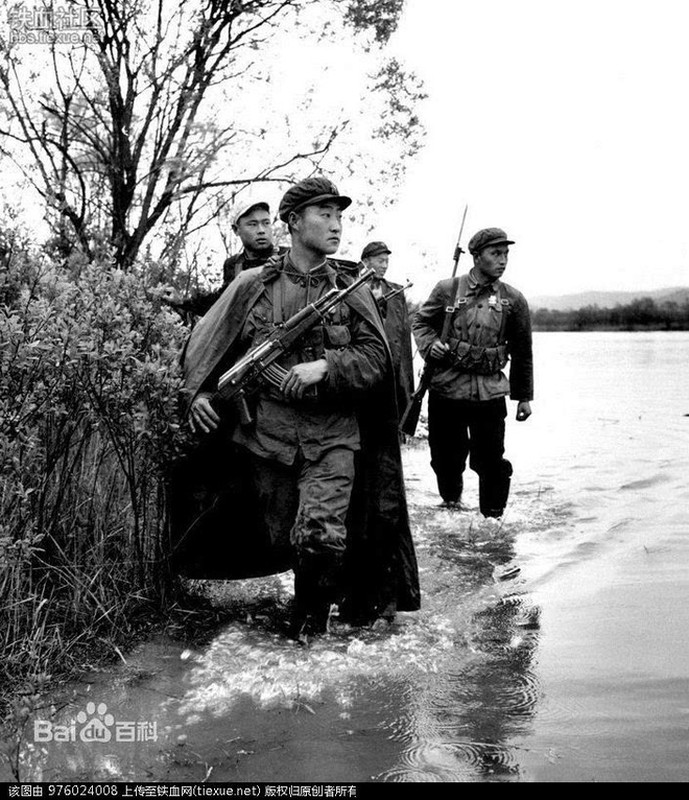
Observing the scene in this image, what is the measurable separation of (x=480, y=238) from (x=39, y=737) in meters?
5.41

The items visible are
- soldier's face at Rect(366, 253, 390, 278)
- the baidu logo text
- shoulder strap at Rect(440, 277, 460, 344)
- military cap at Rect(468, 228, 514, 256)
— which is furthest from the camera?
soldier's face at Rect(366, 253, 390, 278)

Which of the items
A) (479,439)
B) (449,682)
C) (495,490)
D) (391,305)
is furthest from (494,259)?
(449,682)

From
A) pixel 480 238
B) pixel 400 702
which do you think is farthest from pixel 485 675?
pixel 480 238

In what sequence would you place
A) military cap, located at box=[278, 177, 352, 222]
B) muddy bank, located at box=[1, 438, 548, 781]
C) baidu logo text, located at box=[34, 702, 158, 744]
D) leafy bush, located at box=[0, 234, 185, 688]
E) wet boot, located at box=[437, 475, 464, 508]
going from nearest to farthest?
muddy bank, located at box=[1, 438, 548, 781], baidu logo text, located at box=[34, 702, 158, 744], leafy bush, located at box=[0, 234, 185, 688], military cap, located at box=[278, 177, 352, 222], wet boot, located at box=[437, 475, 464, 508]

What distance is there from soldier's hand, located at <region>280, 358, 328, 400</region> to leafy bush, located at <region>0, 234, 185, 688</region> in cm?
56

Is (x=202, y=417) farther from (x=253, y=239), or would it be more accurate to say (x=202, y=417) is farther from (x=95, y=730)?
(x=253, y=239)

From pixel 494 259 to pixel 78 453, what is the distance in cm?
414

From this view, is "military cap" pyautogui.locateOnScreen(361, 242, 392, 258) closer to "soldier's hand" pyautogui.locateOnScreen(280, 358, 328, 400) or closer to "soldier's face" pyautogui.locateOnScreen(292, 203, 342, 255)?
"soldier's face" pyautogui.locateOnScreen(292, 203, 342, 255)

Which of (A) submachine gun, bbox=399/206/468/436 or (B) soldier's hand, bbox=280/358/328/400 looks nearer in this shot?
(B) soldier's hand, bbox=280/358/328/400

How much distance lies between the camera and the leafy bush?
4207 mm

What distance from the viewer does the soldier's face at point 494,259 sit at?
7980 millimetres

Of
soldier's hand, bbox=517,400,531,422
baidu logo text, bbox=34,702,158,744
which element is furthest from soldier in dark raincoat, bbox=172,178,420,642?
soldier's hand, bbox=517,400,531,422

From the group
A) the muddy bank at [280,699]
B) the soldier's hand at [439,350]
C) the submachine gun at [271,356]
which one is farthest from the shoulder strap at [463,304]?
the submachine gun at [271,356]

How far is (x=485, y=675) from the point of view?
4.59 meters
